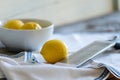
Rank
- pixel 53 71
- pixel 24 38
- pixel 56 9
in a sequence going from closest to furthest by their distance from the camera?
1. pixel 53 71
2. pixel 24 38
3. pixel 56 9

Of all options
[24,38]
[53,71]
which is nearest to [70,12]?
[24,38]

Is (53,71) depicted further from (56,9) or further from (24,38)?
(56,9)

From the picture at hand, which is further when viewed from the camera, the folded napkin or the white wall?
the white wall

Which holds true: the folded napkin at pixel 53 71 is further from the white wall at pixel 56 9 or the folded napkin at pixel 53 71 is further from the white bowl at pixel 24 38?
the white wall at pixel 56 9

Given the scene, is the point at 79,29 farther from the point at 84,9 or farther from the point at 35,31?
the point at 35,31

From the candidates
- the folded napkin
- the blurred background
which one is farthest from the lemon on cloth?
the blurred background

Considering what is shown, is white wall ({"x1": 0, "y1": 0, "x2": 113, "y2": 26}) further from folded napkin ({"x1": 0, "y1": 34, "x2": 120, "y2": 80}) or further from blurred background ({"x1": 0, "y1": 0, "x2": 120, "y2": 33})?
folded napkin ({"x1": 0, "y1": 34, "x2": 120, "y2": 80})

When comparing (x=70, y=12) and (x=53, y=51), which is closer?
(x=53, y=51)
